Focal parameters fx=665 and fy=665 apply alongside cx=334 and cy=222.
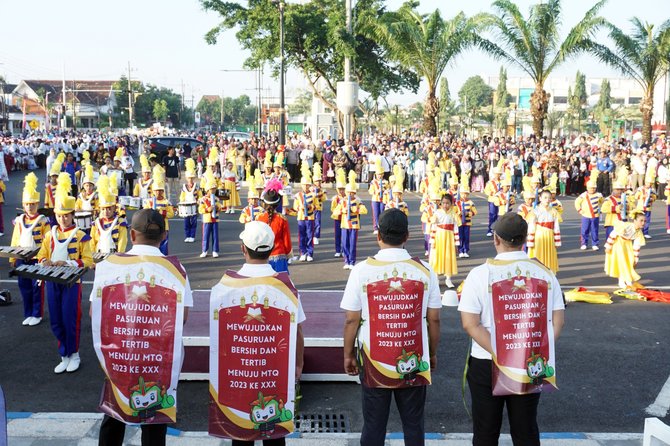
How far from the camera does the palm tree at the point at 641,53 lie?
2733 centimetres

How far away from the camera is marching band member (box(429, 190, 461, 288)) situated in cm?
1116

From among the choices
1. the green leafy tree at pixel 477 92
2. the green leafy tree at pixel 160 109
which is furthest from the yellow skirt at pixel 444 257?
the green leafy tree at pixel 477 92

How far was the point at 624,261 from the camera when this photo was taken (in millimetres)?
10711

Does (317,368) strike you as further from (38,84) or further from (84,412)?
(38,84)

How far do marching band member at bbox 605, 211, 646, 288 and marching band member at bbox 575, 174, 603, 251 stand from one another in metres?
3.37

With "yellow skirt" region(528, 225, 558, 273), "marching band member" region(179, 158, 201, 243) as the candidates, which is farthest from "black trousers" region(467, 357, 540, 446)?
"marching band member" region(179, 158, 201, 243)

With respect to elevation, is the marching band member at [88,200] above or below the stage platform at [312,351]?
above

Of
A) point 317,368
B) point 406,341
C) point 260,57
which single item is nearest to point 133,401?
point 406,341

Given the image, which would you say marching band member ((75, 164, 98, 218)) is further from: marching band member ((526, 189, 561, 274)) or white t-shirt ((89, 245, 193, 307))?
white t-shirt ((89, 245, 193, 307))

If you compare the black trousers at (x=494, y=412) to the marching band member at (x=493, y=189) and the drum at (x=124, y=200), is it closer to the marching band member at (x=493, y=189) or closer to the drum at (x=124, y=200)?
the drum at (x=124, y=200)

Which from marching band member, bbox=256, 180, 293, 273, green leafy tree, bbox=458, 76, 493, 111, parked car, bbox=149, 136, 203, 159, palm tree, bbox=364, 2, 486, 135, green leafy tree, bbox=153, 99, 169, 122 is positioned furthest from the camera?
green leafy tree, bbox=458, 76, 493, 111

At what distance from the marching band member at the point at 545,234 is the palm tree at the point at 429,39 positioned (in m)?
17.5

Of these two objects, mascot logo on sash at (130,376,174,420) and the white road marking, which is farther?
the white road marking

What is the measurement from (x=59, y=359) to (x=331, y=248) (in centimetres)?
793
